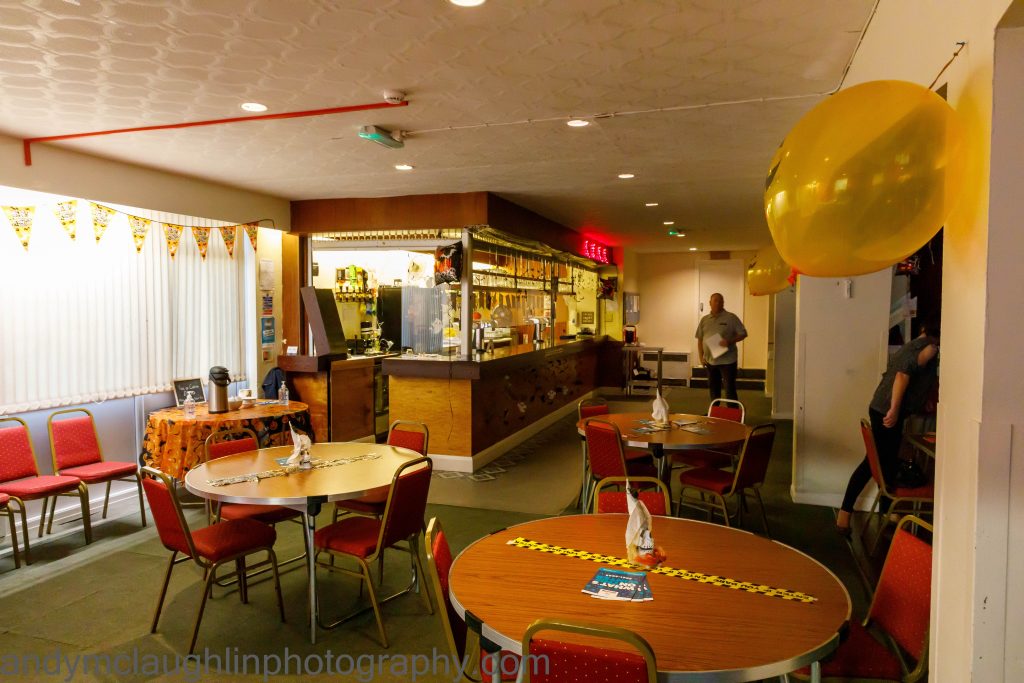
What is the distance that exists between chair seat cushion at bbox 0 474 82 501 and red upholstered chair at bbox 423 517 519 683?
3.44 metres

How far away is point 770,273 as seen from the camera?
17.9 ft

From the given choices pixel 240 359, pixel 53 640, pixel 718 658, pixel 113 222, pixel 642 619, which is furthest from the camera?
pixel 240 359

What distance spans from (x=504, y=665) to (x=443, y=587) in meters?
0.32

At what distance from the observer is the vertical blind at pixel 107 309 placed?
4.79m

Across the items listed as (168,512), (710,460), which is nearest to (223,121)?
(168,512)

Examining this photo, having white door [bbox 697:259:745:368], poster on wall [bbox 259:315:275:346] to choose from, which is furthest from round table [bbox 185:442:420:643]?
white door [bbox 697:259:745:368]

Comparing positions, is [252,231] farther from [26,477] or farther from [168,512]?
[168,512]

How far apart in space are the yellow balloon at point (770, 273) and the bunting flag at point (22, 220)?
5770mm

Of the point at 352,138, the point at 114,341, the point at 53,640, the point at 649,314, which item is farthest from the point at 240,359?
the point at 649,314

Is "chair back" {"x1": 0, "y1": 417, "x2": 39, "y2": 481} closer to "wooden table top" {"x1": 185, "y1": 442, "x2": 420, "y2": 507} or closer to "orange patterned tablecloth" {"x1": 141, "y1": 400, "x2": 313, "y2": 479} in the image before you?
"orange patterned tablecloth" {"x1": 141, "y1": 400, "x2": 313, "y2": 479}

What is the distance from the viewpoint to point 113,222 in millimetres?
5445

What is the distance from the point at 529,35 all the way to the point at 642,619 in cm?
237

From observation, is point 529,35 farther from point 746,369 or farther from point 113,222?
point 746,369

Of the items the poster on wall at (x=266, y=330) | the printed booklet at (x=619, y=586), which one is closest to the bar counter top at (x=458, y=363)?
the poster on wall at (x=266, y=330)
